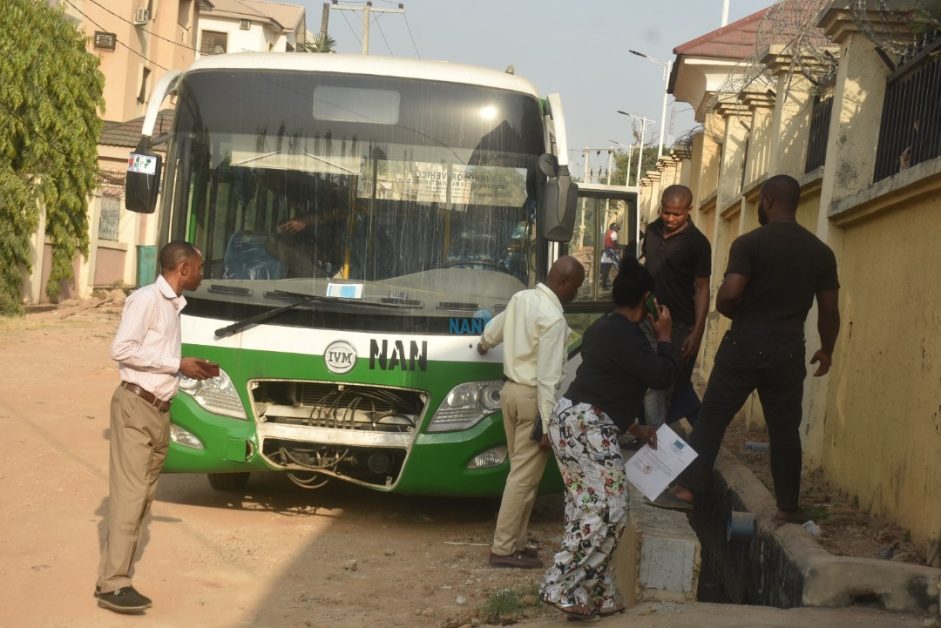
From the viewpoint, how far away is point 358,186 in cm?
822

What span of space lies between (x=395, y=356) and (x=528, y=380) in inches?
43.0

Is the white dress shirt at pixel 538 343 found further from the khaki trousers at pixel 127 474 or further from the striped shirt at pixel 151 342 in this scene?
the khaki trousers at pixel 127 474

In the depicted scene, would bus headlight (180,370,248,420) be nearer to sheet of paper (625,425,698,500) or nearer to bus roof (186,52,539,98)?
bus roof (186,52,539,98)

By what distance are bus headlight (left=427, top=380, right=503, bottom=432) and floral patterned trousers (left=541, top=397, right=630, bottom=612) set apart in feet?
7.53

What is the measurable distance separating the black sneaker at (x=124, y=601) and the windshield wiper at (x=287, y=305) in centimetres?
229

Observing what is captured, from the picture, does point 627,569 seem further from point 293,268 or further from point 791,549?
point 293,268

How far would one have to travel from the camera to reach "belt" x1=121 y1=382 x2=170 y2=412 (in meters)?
6.12

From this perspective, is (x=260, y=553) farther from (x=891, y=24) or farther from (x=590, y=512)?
(x=891, y=24)

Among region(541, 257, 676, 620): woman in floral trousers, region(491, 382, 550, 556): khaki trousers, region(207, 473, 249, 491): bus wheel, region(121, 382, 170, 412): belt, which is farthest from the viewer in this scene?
region(207, 473, 249, 491): bus wheel

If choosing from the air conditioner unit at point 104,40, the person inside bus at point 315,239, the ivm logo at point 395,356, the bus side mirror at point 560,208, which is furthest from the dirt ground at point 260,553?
the air conditioner unit at point 104,40

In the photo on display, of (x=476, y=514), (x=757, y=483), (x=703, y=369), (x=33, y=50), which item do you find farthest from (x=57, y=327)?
(x=757, y=483)

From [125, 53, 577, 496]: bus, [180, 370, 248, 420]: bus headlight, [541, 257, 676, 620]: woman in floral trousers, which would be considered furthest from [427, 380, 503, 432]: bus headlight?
[541, 257, 676, 620]: woman in floral trousers

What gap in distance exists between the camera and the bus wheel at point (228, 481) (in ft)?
29.8

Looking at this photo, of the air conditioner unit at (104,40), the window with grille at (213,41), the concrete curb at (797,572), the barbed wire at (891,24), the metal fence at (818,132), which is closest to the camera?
the concrete curb at (797,572)
